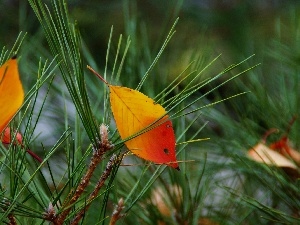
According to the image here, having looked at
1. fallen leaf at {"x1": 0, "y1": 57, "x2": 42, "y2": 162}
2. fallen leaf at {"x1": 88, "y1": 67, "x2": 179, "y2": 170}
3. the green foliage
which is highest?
fallen leaf at {"x1": 0, "y1": 57, "x2": 42, "y2": 162}

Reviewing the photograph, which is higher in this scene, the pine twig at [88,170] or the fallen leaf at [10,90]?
the fallen leaf at [10,90]

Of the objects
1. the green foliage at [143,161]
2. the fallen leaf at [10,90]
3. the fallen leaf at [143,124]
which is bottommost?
the green foliage at [143,161]

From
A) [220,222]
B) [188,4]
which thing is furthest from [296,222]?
[188,4]

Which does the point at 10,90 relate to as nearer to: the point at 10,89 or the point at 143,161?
the point at 10,89

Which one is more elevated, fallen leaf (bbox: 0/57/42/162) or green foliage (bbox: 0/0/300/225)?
fallen leaf (bbox: 0/57/42/162)

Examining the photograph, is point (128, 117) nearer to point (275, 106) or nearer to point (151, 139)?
point (151, 139)

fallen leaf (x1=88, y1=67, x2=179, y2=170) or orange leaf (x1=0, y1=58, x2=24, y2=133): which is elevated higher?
orange leaf (x1=0, y1=58, x2=24, y2=133)
